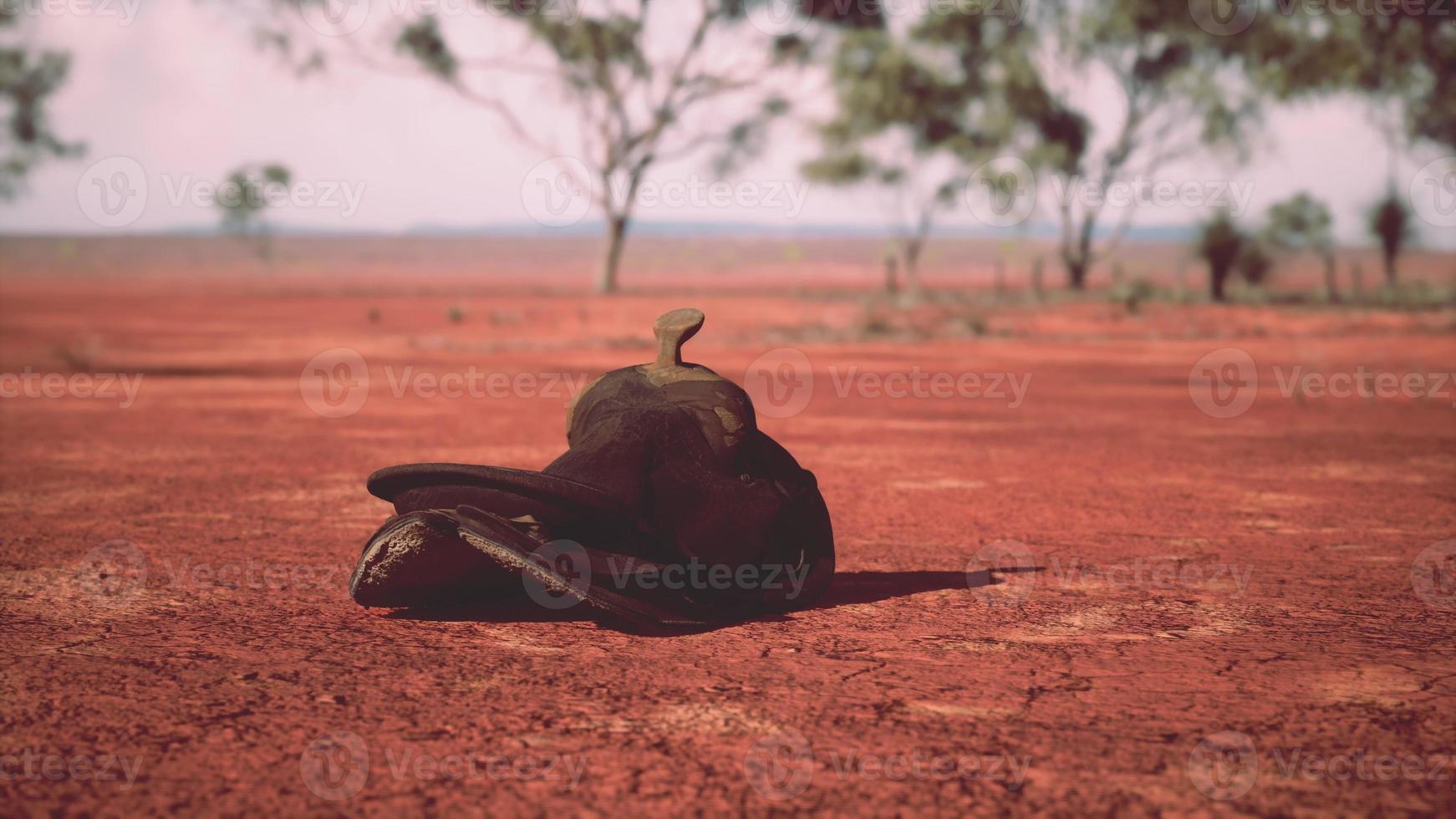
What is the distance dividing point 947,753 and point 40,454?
959cm

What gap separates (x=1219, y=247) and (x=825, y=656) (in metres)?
37.7

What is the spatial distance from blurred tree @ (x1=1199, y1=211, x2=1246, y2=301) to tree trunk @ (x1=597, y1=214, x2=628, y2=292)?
18.7 m

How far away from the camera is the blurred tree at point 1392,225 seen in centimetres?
4419

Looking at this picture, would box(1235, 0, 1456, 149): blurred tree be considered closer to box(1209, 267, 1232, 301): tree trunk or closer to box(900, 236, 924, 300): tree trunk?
box(1209, 267, 1232, 301): tree trunk

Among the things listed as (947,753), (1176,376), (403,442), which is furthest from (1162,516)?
(1176,376)

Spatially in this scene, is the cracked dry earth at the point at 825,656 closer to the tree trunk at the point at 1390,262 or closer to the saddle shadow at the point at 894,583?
the saddle shadow at the point at 894,583

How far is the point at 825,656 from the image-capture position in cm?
453

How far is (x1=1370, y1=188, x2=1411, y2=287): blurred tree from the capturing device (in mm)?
44188

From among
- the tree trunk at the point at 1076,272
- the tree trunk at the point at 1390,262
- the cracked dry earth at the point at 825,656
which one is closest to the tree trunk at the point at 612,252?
the tree trunk at the point at 1076,272

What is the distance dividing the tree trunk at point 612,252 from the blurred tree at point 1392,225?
88.9ft

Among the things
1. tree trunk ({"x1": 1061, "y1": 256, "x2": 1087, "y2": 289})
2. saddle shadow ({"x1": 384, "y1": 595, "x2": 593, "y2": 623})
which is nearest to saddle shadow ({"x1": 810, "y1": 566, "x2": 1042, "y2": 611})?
saddle shadow ({"x1": 384, "y1": 595, "x2": 593, "y2": 623})

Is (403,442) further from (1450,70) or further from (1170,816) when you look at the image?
(1450,70)

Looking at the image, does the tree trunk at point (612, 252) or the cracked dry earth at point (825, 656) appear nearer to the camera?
the cracked dry earth at point (825, 656)

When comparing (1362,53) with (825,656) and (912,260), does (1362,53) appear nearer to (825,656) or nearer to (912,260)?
(912,260)
